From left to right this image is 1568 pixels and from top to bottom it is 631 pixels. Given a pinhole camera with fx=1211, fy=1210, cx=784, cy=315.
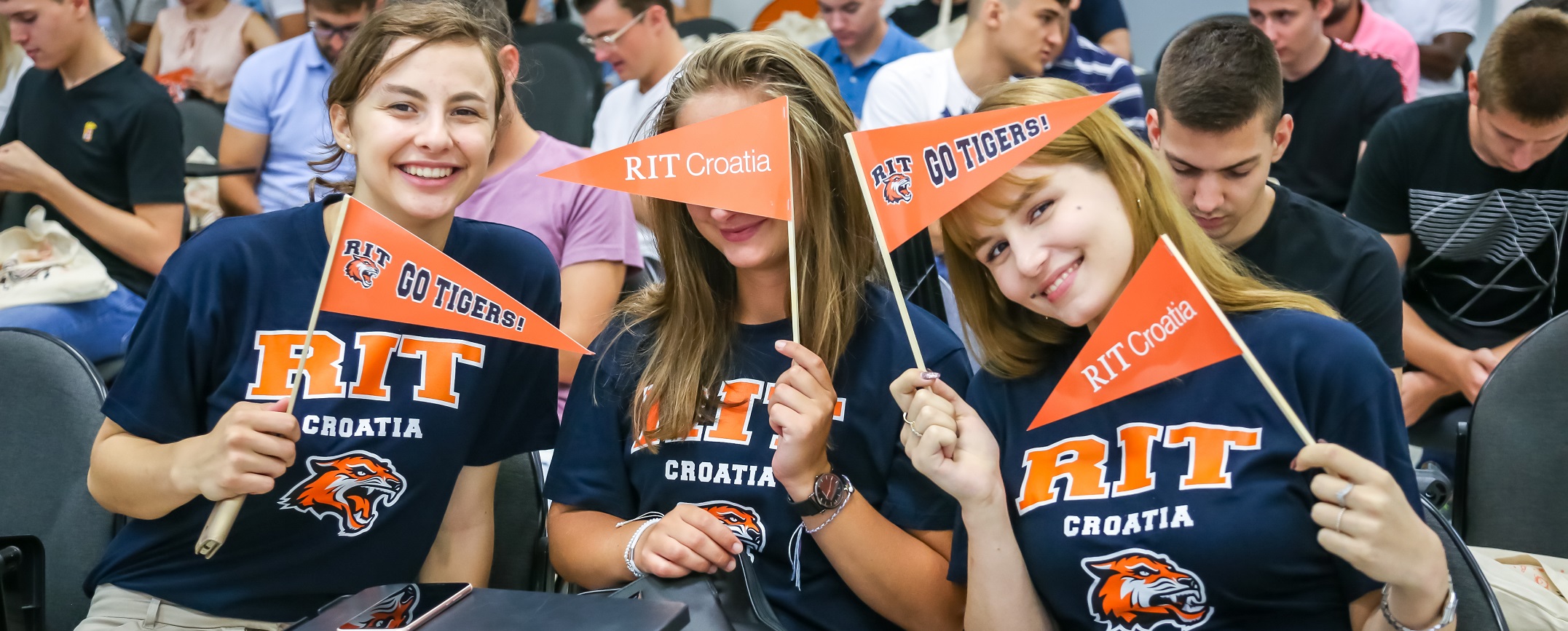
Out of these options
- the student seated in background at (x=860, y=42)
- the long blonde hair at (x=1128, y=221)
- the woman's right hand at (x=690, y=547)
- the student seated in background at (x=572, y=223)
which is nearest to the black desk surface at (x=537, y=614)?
the woman's right hand at (x=690, y=547)

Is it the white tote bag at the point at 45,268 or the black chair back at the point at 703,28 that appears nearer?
the white tote bag at the point at 45,268

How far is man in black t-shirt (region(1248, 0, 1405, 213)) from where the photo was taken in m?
3.44

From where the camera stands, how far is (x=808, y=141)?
1699 millimetres

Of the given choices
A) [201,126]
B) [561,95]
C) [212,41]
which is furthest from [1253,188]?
[212,41]

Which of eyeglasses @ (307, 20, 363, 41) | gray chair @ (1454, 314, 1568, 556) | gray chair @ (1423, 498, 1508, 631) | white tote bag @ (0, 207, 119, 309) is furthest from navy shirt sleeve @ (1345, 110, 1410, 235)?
white tote bag @ (0, 207, 119, 309)

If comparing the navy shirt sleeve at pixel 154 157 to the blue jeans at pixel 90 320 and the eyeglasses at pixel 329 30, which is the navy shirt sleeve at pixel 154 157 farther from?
the eyeglasses at pixel 329 30

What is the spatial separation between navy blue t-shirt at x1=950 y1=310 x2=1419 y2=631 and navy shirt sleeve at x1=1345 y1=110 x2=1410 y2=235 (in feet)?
5.68

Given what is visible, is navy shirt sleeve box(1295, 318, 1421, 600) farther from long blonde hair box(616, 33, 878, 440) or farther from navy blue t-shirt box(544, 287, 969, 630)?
long blonde hair box(616, 33, 878, 440)

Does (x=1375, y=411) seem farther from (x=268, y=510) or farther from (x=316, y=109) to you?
(x=316, y=109)

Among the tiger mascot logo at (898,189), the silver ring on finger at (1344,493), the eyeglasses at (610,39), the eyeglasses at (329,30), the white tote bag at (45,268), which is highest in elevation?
the eyeglasses at (329,30)

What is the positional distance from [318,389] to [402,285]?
0.21 meters

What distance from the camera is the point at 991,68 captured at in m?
3.46

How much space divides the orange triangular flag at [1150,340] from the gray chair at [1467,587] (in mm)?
343

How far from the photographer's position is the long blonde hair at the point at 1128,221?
4.95 feet
